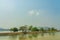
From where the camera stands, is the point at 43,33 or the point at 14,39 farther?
the point at 43,33

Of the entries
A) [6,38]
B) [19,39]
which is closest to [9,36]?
[6,38]

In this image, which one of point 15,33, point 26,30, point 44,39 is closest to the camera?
point 44,39

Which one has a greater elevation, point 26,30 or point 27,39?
point 26,30

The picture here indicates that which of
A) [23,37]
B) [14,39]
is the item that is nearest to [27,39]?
[23,37]

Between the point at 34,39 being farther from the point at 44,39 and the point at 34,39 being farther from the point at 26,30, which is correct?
the point at 26,30

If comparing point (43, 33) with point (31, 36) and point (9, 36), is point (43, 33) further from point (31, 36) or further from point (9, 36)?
point (9, 36)

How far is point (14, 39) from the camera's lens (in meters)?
4.00

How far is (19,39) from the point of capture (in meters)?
3.84

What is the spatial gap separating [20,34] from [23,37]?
115mm

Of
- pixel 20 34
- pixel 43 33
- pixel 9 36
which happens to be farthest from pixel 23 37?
pixel 43 33

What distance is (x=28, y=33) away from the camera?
4125 millimetres

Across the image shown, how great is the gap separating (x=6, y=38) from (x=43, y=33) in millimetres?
1201

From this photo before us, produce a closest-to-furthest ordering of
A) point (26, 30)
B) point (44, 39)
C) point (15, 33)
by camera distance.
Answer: point (44, 39) → point (15, 33) → point (26, 30)

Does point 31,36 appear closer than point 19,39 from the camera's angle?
No
